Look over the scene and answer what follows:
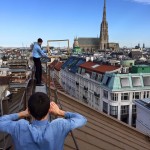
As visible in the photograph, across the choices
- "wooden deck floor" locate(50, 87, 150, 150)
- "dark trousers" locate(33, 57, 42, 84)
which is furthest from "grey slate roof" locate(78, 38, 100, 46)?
"dark trousers" locate(33, 57, 42, 84)

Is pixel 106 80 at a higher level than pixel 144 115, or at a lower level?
higher

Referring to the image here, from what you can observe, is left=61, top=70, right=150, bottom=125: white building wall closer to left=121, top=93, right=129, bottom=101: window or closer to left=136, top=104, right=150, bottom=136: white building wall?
left=121, top=93, right=129, bottom=101: window

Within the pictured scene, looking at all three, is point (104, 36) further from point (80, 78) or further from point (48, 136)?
point (48, 136)

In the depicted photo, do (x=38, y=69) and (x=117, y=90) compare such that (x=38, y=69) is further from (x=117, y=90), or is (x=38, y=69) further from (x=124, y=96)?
(x=124, y=96)

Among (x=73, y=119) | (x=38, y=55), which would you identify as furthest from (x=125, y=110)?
(x=73, y=119)

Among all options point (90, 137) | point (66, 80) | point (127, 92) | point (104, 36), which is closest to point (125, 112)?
point (127, 92)

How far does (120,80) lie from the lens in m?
41.7

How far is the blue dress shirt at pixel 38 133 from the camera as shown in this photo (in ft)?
9.90

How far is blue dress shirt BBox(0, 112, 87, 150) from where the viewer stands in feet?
9.90

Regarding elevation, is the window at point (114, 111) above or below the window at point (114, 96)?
below

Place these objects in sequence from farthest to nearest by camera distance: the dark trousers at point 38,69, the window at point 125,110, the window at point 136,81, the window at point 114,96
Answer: the window at point 136,81
the window at point 125,110
the window at point 114,96
the dark trousers at point 38,69

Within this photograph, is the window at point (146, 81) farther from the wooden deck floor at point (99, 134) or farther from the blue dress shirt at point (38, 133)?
the blue dress shirt at point (38, 133)

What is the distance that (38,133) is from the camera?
303cm

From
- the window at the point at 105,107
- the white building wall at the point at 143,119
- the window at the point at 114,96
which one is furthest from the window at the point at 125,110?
the white building wall at the point at 143,119
